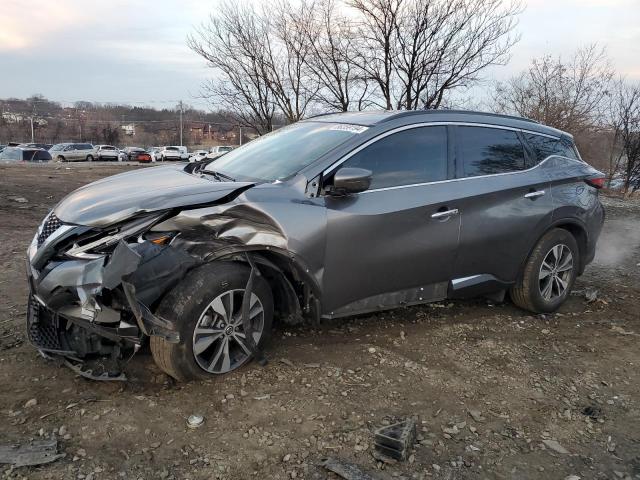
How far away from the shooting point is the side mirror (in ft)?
10.5

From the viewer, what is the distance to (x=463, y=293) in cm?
407

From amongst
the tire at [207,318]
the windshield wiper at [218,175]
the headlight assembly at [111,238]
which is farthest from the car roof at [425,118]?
the headlight assembly at [111,238]

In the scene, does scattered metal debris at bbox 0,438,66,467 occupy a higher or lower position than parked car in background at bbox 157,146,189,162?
lower

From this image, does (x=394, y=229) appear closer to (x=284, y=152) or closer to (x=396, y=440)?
(x=284, y=152)

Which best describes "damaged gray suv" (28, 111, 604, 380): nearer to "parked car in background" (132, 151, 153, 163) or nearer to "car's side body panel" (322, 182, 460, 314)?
"car's side body panel" (322, 182, 460, 314)

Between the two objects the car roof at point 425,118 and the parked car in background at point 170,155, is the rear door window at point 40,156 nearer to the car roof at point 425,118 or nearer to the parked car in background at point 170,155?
the parked car in background at point 170,155

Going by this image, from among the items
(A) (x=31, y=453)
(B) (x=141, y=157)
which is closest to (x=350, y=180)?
(A) (x=31, y=453)

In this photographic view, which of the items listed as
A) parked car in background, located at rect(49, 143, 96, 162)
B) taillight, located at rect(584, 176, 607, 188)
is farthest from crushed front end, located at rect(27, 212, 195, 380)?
parked car in background, located at rect(49, 143, 96, 162)

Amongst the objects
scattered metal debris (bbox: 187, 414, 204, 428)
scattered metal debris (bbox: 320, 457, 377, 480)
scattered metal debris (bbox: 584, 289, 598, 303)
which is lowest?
scattered metal debris (bbox: 320, 457, 377, 480)

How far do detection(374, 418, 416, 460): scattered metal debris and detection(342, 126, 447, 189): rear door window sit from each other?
1601 millimetres

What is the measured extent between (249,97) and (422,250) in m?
13.5

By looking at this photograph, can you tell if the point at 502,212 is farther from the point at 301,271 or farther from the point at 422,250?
the point at 301,271

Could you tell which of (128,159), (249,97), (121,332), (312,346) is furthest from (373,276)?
(128,159)

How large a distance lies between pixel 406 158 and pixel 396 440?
2.01 m
